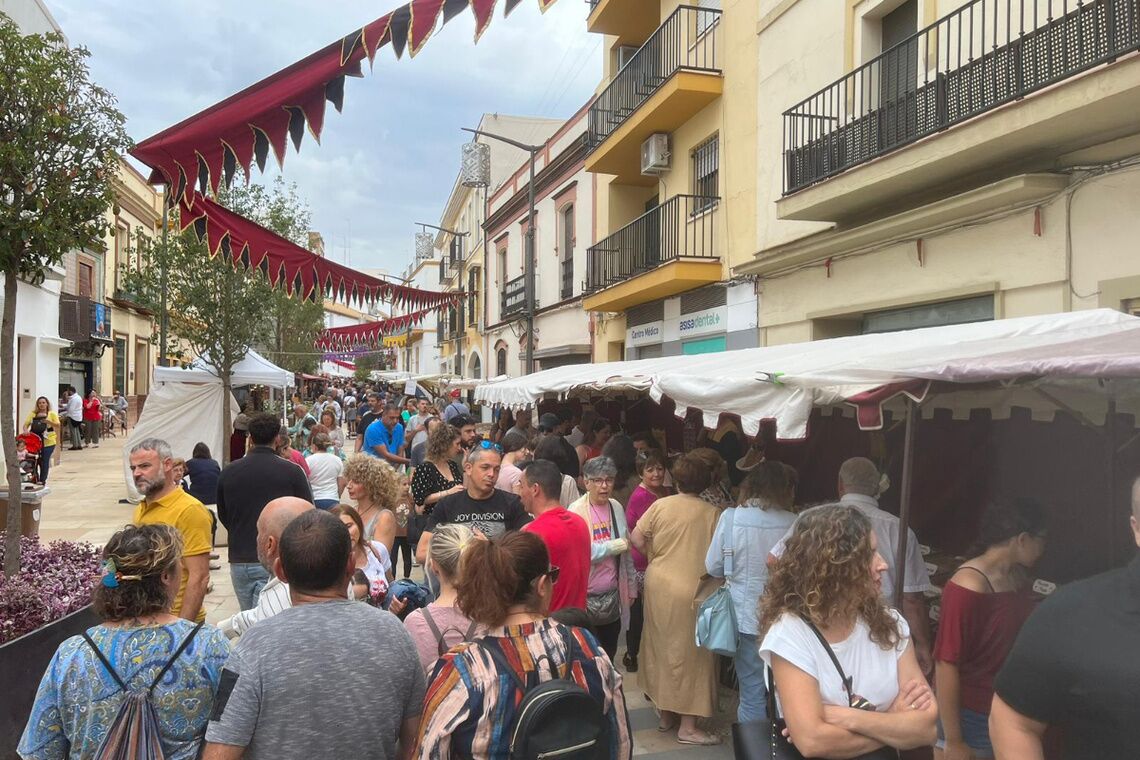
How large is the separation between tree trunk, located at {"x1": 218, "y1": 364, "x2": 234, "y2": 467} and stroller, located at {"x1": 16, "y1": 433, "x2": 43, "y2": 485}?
2.80 m

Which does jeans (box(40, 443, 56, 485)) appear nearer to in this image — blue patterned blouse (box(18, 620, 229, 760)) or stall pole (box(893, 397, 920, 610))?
blue patterned blouse (box(18, 620, 229, 760))

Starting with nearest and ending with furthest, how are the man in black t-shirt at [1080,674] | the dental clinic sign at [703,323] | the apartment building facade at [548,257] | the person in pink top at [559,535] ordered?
the man in black t-shirt at [1080,674], the person in pink top at [559,535], the dental clinic sign at [703,323], the apartment building facade at [548,257]

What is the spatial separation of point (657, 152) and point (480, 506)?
1064 cm

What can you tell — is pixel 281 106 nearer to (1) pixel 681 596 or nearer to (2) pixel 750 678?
(1) pixel 681 596

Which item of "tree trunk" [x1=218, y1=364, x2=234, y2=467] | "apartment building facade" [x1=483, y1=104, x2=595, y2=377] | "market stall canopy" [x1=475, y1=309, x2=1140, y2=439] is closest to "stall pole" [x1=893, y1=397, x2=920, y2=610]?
"market stall canopy" [x1=475, y1=309, x2=1140, y2=439]


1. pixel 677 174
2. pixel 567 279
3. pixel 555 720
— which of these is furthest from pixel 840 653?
pixel 567 279

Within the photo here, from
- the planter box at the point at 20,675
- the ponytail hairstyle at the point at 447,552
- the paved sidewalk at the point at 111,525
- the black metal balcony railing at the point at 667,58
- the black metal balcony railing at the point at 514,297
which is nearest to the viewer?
the ponytail hairstyle at the point at 447,552

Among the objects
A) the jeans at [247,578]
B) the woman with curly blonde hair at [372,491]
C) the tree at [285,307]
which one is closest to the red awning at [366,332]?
the tree at [285,307]

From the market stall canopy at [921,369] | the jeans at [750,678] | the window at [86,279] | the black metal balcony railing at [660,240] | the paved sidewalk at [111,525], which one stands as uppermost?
the window at [86,279]

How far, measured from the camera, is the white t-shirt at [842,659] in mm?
2139

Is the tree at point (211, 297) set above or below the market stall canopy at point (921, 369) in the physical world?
above

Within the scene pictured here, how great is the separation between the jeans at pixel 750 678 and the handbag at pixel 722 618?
52 mm

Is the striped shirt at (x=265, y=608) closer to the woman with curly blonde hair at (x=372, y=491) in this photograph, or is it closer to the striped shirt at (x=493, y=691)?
the striped shirt at (x=493, y=691)

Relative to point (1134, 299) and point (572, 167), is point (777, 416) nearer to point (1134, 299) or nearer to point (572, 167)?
point (1134, 299)
